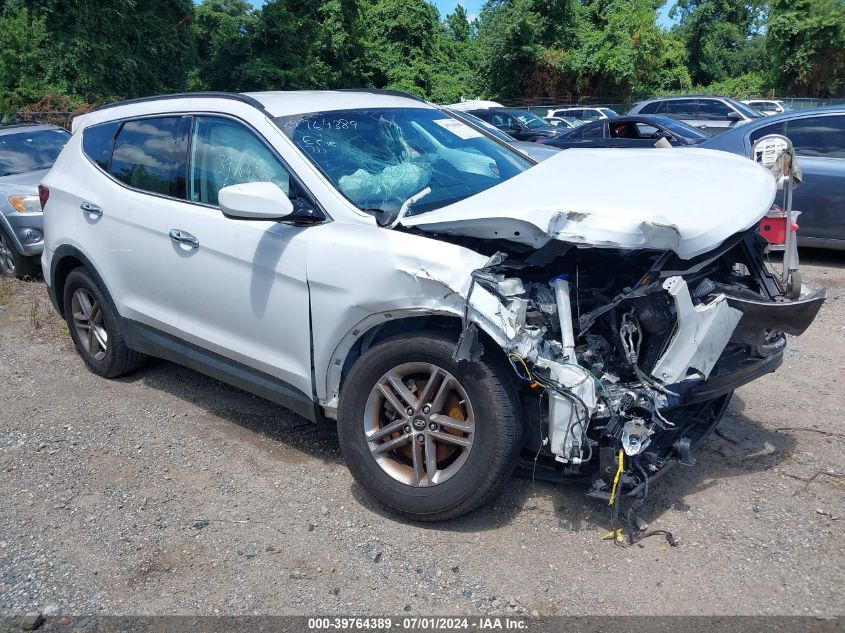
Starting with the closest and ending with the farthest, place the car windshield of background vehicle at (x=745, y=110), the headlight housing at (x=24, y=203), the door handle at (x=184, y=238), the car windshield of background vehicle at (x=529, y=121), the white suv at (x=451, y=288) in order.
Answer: the white suv at (x=451, y=288) < the door handle at (x=184, y=238) < the headlight housing at (x=24, y=203) < the car windshield of background vehicle at (x=745, y=110) < the car windshield of background vehicle at (x=529, y=121)

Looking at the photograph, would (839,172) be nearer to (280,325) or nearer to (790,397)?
(790,397)

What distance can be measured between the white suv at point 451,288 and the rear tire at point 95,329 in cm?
68

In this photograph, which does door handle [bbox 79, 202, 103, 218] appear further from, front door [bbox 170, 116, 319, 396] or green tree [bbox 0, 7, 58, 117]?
green tree [bbox 0, 7, 58, 117]

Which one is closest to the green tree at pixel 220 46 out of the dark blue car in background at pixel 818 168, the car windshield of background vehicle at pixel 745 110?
the car windshield of background vehicle at pixel 745 110

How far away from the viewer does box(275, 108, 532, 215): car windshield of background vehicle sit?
384 centimetres

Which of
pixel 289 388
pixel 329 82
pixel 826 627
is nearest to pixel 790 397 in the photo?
pixel 826 627

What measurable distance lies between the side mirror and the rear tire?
184 cm

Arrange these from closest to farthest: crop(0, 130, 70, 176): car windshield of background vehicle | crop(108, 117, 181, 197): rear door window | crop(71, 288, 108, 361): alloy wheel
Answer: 1. crop(108, 117, 181, 197): rear door window
2. crop(71, 288, 108, 361): alloy wheel
3. crop(0, 130, 70, 176): car windshield of background vehicle

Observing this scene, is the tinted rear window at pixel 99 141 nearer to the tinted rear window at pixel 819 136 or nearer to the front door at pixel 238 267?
the front door at pixel 238 267

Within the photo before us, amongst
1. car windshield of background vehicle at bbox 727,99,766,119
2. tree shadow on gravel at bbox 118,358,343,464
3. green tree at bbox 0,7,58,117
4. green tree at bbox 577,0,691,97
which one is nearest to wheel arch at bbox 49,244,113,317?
tree shadow on gravel at bbox 118,358,343,464

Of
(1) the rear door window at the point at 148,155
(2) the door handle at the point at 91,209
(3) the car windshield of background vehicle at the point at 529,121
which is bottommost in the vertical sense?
(2) the door handle at the point at 91,209

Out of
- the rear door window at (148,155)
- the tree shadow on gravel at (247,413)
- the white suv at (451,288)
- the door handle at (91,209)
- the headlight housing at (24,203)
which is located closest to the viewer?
the white suv at (451,288)

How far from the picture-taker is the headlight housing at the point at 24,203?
8.13 m

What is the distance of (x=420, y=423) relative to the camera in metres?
3.41
